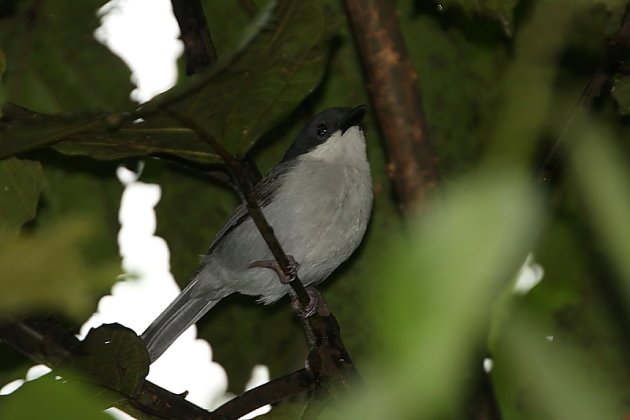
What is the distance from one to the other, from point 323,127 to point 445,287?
15.1 feet

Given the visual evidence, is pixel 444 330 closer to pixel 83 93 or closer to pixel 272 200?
pixel 83 93

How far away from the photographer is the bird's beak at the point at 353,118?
4404 millimetres

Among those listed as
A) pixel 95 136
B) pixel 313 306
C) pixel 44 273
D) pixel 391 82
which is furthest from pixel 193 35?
pixel 44 273

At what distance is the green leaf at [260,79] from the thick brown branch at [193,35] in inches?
67.8

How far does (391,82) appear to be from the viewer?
8.40 ft

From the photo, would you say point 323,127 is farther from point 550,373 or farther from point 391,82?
point 550,373

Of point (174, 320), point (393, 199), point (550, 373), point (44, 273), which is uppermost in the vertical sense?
point (174, 320)

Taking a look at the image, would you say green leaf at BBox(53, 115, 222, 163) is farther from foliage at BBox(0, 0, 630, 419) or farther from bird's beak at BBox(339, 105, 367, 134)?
bird's beak at BBox(339, 105, 367, 134)

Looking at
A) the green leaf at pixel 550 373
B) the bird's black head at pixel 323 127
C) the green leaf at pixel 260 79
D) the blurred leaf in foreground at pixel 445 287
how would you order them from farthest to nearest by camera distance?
the bird's black head at pixel 323 127
the green leaf at pixel 260 79
the green leaf at pixel 550 373
the blurred leaf in foreground at pixel 445 287

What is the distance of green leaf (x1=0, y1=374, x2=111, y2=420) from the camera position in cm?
77

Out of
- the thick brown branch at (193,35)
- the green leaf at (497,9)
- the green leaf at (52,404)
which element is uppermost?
the thick brown branch at (193,35)

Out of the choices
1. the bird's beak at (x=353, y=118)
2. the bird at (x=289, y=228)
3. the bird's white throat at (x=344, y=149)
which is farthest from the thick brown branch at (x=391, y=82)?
the bird's white throat at (x=344, y=149)

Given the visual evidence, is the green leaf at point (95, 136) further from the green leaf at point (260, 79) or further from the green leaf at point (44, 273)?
the green leaf at point (44, 273)

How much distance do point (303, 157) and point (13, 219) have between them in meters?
2.42
